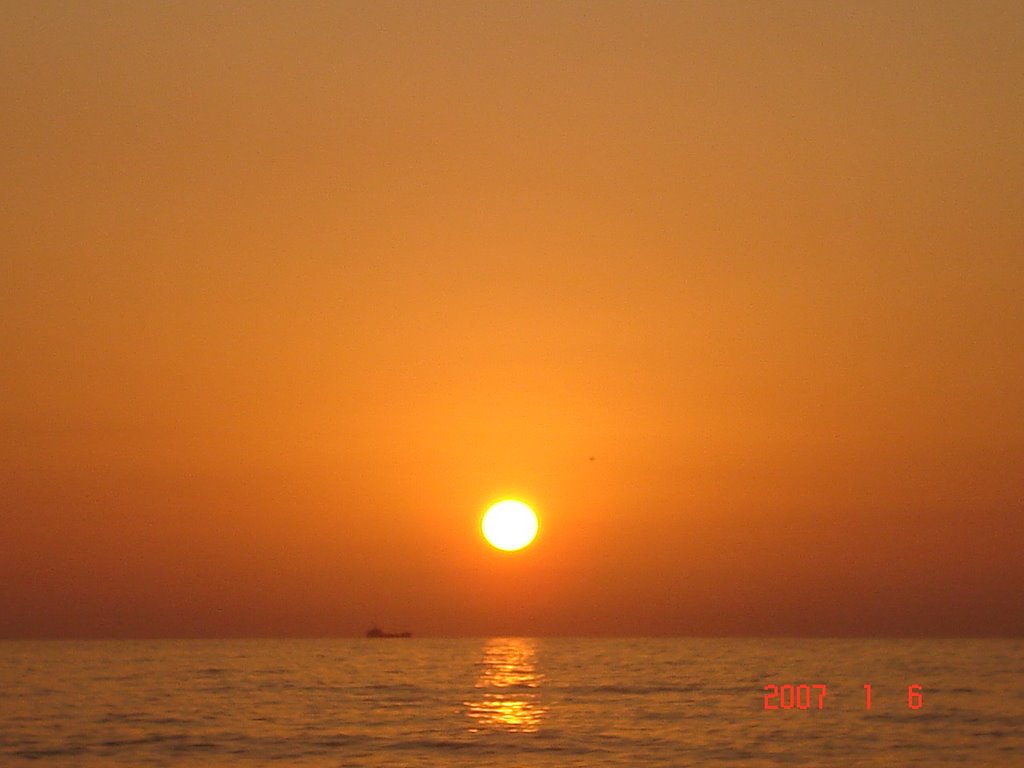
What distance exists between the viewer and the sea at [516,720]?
52.7m

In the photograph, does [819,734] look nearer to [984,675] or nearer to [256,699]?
[256,699]

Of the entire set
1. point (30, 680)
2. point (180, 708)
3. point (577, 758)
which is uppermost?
point (30, 680)

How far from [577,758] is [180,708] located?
110 feet

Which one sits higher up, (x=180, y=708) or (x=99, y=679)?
(x=99, y=679)

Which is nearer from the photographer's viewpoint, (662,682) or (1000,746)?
(1000,746)

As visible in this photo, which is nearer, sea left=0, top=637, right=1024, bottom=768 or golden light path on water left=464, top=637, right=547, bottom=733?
sea left=0, top=637, right=1024, bottom=768

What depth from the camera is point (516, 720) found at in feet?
224

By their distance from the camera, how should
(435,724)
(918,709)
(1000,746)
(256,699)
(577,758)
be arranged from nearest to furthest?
(577,758)
(1000,746)
(435,724)
(918,709)
(256,699)

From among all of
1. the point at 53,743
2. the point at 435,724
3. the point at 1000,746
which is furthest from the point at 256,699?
the point at 1000,746

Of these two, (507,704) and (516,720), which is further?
(507,704)

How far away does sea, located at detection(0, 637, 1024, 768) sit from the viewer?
5272cm

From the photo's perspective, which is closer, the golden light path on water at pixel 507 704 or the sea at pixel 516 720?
the sea at pixel 516 720

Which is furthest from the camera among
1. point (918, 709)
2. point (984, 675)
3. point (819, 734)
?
point (984, 675)

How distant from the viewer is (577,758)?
51.8 m
